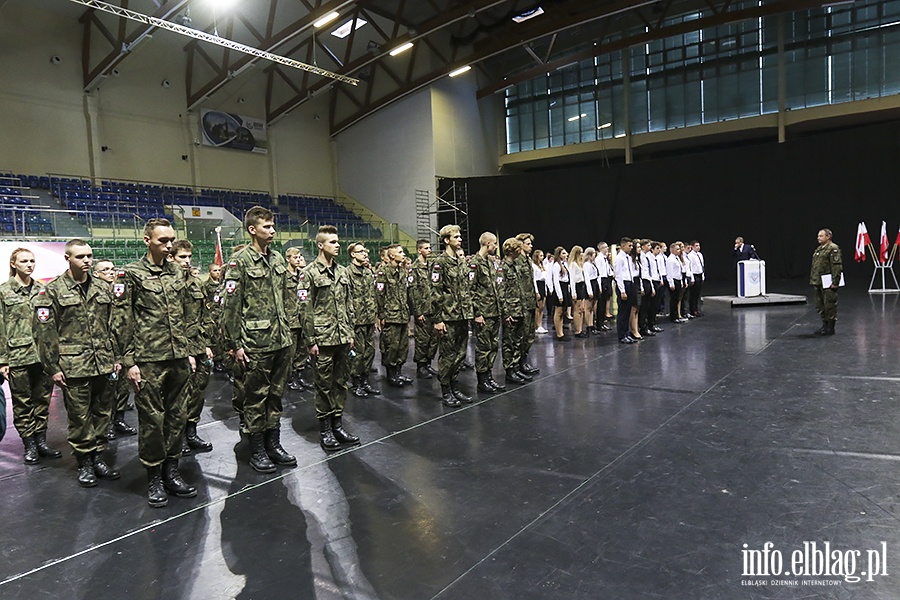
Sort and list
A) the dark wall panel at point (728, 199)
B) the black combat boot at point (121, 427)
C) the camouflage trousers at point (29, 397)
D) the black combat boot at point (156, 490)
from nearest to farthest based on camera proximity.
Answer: the black combat boot at point (156, 490) < the camouflage trousers at point (29, 397) < the black combat boot at point (121, 427) < the dark wall panel at point (728, 199)

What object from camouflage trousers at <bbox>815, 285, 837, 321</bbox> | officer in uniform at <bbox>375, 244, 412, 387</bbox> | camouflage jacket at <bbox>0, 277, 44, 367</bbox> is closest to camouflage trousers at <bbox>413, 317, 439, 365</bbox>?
officer in uniform at <bbox>375, 244, 412, 387</bbox>

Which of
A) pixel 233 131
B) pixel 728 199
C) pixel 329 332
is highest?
pixel 233 131

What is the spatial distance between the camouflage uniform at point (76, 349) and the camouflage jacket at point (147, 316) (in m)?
0.43

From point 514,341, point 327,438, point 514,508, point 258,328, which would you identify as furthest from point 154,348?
point 514,341

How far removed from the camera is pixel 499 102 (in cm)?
2427

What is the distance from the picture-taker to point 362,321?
6.35 meters

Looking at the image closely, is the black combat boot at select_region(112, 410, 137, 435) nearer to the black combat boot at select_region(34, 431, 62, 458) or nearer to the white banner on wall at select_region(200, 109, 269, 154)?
the black combat boot at select_region(34, 431, 62, 458)

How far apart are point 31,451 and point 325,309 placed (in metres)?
2.56

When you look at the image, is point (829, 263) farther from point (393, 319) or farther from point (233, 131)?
point (233, 131)

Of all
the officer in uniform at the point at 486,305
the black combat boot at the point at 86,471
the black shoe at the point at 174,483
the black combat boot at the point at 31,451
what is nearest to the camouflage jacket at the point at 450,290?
the officer in uniform at the point at 486,305

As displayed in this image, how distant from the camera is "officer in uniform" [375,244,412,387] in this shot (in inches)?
258

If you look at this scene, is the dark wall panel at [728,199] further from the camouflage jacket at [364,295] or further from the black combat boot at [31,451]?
the black combat boot at [31,451]

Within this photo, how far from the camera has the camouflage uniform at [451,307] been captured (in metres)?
5.37

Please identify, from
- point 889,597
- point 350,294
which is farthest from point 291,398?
point 889,597
